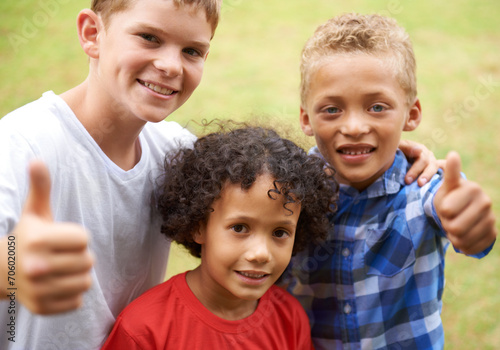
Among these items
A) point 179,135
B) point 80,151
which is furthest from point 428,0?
point 80,151

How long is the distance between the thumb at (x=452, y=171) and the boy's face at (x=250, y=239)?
25.0 inches

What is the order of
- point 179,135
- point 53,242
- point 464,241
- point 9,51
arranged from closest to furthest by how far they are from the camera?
point 53,242
point 464,241
point 179,135
point 9,51

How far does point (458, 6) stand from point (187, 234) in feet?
26.9

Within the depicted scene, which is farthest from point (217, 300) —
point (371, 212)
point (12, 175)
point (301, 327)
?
point (12, 175)

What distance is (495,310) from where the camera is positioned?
12.6 ft

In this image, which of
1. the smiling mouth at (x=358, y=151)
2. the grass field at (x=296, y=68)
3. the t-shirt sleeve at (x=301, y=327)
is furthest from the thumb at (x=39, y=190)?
the grass field at (x=296, y=68)

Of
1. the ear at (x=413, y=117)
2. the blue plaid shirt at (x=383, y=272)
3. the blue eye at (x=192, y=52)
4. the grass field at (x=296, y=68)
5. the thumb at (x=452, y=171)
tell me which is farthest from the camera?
the grass field at (x=296, y=68)

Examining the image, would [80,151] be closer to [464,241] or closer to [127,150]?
[127,150]

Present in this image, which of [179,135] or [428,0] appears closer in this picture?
[179,135]

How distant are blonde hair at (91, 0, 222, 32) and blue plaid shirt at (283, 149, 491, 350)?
3.07 feet

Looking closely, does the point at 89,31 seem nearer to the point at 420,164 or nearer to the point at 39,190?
the point at 39,190

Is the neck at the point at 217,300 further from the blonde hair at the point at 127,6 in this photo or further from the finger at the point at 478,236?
the blonde hair at the point at 127,6

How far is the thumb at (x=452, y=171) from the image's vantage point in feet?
4.59

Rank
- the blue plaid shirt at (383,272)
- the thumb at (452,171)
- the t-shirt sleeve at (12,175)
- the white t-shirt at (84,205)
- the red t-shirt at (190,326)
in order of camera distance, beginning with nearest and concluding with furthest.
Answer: the thumb at (452,171), the t-shirt sleeve at (12,175), the white t-shirt at (84,205), the red t-shirt at (190,326), the blue plaid shirt at (383,272)
